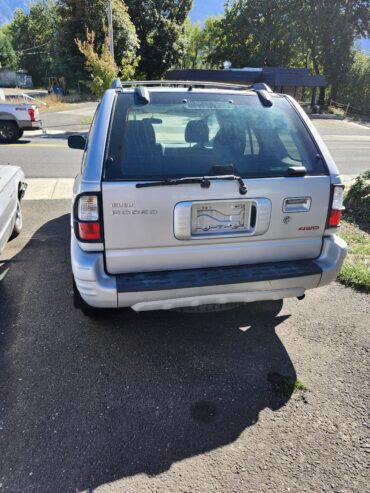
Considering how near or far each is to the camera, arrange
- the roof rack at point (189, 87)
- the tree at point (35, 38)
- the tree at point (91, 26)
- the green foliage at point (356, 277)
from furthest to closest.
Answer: the tree at point (35, 38) → the tree at point (91, 26) → the green foliage at point (356, 277) → the roof rack at point (189, 87)

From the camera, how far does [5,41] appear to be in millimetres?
67500

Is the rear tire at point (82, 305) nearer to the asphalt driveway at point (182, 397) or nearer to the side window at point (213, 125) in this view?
the asphalt driveway at point (182, 397)

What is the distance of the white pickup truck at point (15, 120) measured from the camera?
13.3 meters

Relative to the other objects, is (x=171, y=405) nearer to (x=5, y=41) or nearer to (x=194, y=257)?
(x=194, y=257)

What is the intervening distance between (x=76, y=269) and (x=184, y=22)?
47.6 metres

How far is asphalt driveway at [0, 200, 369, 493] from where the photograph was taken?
211cm

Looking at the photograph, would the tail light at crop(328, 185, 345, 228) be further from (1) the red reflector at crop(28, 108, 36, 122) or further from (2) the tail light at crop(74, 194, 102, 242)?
(1) the red reflector at crop(28, 108, 36, 122)

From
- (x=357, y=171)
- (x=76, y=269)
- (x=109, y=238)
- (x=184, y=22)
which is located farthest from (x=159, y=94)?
(x=184, y=22)

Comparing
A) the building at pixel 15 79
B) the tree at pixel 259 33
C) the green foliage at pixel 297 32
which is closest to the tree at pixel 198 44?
the tree at pixel 259 33

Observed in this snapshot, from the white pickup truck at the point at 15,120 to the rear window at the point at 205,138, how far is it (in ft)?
39.5

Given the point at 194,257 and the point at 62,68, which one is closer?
the point at 194,257

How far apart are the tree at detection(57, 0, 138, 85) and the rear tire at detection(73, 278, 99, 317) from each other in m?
30.4

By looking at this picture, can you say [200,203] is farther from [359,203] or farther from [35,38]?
[35,38]

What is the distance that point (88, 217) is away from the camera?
256cm
